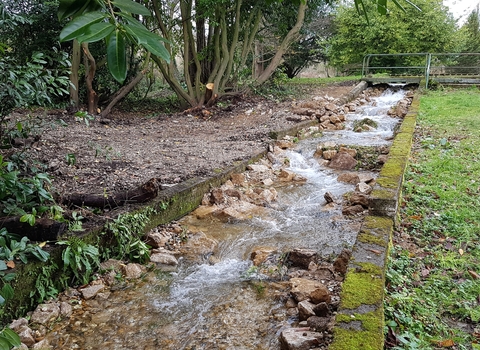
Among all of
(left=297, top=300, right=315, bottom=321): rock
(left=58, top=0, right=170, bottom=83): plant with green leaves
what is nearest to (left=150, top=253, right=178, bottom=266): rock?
(left=297, top=300, right=315, bottom=321): rock

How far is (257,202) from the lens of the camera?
4816mm

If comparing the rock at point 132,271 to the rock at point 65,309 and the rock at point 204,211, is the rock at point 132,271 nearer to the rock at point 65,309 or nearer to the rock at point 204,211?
the rock at point 65,309

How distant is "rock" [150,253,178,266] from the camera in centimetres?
340

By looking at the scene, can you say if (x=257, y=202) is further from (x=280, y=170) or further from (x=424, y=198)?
(x=424, y=198)

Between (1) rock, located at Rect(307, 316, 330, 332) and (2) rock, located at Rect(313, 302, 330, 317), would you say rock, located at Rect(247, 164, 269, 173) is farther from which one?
(1) rock, located at Rect(307, 316, 330, 332)

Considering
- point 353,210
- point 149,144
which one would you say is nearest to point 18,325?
point 353,210

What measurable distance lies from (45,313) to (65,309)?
0.13 metres

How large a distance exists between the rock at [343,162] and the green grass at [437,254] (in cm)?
90

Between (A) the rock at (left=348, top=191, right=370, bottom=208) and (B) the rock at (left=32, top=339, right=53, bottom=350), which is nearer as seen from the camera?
(B) the rock at (left=32, top=339, right=53, bottom=350)

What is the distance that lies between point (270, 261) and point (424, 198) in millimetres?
1892

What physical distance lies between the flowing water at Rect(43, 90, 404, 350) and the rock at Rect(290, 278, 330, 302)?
15cm

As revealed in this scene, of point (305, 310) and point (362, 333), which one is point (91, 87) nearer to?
point (305, 310)

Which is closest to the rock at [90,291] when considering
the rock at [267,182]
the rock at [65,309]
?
the rock at [65,309]

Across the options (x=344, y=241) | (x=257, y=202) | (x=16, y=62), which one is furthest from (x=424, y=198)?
(x=16, y=62)
